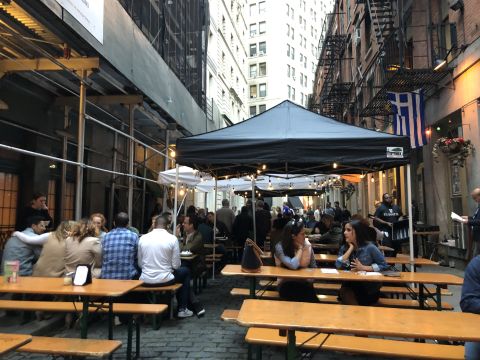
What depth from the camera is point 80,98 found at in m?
8.82

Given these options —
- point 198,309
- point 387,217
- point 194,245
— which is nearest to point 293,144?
point 194,245

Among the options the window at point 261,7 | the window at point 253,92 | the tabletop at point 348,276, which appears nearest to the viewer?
the tabletop at point 348,276

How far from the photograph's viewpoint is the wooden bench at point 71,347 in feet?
13.1

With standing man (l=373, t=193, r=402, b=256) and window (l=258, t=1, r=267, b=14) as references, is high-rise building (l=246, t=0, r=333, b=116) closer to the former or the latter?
window (l=258, t=1, r=267, b=14)

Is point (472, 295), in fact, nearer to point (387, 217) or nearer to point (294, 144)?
point (294, 144)

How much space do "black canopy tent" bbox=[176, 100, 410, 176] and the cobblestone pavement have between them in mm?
2632

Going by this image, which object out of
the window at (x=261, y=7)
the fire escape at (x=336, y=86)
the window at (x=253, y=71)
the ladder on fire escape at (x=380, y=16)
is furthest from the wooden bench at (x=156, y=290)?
the window at (x=261, y=7)

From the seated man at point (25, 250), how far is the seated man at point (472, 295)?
6025 millimetres

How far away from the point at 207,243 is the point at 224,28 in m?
27.2

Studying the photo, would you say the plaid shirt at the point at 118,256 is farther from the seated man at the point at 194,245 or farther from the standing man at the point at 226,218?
the standing man at the point at 226,218

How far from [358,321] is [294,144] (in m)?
4.00

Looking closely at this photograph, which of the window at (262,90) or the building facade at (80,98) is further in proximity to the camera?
the window at (262,90)

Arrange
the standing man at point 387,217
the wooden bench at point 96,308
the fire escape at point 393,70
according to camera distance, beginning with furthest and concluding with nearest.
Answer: the fire escape at point 393,70 < the standing man at point 387,217 < the wooden bench at point 96,308

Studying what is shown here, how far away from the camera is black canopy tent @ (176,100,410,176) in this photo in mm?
6973
